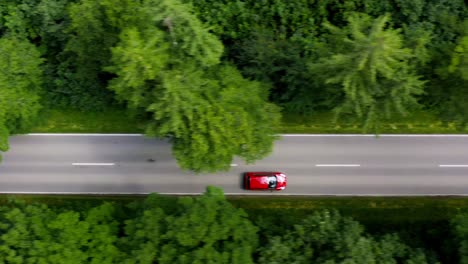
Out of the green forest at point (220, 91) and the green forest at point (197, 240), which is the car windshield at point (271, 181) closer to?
the green forest at point (220, 91)

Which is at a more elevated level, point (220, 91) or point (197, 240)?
point (220, 91)

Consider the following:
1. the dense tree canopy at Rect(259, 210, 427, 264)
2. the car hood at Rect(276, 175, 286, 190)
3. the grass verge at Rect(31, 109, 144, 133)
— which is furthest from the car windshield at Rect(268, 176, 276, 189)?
the grass verge at Rect(31, 109, 144, 133)

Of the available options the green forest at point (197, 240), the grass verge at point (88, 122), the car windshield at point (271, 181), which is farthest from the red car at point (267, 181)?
the grass verge at point (88, 122)

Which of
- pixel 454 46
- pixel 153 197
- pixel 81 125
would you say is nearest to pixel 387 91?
pixel 454 46

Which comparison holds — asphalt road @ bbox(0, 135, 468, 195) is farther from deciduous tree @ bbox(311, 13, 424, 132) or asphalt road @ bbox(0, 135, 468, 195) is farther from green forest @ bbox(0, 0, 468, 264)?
deciduous tree @ bbox(311, 13, 424, 132)

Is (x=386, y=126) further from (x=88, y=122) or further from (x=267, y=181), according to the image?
(x=88, y=122)

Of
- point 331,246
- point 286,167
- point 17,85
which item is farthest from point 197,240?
point 17,85
